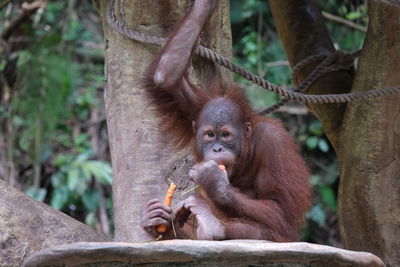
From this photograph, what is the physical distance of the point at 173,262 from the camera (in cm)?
259

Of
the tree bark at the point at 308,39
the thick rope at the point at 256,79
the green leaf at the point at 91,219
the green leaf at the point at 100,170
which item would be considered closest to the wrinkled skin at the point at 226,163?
the thick rope at the point at 256,79

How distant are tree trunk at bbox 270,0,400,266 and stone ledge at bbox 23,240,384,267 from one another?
51.8 inches

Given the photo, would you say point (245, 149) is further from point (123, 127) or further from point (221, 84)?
point (123, 127)

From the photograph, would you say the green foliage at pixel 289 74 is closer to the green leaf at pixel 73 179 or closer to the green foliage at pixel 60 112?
the green foliage at pixel 60 112

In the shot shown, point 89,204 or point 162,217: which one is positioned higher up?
point 162,217

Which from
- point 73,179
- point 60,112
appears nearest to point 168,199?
point 60,112

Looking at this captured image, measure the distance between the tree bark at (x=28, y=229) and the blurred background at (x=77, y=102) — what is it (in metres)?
2.45

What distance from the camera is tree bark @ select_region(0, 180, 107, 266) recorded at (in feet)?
11.2

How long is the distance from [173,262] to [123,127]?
1.41m

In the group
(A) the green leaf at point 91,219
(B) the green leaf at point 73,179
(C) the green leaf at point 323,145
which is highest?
(C) the green leaf at point 323,145

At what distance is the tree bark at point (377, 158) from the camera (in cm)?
389

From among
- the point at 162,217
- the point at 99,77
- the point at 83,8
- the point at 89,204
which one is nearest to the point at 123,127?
the point at 162,217

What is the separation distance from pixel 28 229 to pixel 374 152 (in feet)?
5.86

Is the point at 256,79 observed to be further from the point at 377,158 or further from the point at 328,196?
the point at 328,196
